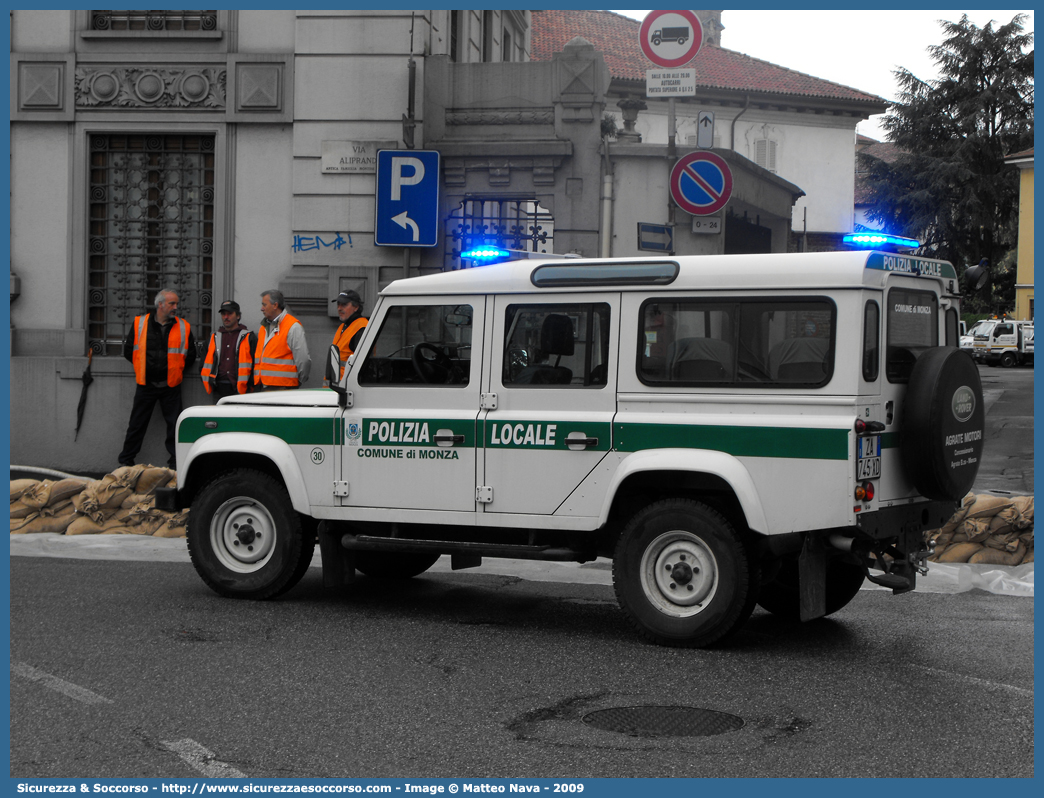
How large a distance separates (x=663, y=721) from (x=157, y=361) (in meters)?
9.22

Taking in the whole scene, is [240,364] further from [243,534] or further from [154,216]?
[243,534]

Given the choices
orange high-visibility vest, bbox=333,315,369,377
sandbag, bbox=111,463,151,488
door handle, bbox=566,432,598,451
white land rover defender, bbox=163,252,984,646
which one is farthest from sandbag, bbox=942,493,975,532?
sandbag, bbox=111,463,151,488

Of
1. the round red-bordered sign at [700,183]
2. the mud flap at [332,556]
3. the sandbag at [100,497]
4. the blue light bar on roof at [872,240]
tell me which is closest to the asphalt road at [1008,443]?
the round red-bordered sign at [700,183]

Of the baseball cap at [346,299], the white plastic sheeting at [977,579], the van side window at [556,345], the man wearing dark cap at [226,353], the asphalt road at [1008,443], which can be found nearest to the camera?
the van side window at [556,345]

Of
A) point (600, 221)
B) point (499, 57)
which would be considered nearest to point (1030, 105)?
point (499, 57)

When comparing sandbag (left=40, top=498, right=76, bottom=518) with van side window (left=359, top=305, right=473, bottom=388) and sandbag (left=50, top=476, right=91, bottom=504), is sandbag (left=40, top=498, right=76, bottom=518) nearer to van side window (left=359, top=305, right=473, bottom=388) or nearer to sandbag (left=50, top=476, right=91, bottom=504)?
sandbag (left=50, top=476, right=91, bottom=504)

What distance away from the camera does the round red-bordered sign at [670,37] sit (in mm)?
12180

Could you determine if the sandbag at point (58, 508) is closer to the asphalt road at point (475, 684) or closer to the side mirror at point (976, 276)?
the asphalt road at point (475, 684)

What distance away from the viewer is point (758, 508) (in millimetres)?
6195

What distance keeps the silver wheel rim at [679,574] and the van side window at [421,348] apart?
148 cm

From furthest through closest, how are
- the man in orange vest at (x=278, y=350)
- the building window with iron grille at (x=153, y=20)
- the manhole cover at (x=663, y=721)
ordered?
the building window with iron grille at (x=153, y=20) → the man in orange vest at (x=278, y=350) → the manhole cover at (x=663, y=721)

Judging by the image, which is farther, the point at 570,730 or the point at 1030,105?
the point at 1030,105

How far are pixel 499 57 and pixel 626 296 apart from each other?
46.1ft

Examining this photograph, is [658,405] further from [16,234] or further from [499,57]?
[499,57]
